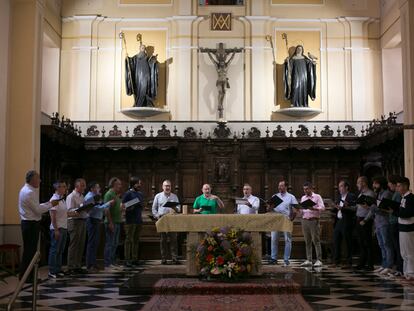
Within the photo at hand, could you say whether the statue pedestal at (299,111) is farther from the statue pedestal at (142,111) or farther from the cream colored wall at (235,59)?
the statue pedestal at (142,111)

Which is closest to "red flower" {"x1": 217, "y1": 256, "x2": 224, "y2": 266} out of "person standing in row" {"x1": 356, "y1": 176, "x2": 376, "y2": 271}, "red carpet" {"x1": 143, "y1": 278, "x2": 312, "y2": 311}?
"red carpet" {"x1": 143, "y1": 278, "x2": 312, "y2": 311}

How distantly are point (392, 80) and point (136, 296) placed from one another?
10425 mm

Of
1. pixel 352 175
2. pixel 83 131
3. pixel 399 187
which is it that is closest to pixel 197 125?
pixel 83 131

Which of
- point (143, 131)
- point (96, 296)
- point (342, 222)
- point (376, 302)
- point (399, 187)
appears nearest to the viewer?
point (376, 302)

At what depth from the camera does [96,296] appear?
7516 millimetres

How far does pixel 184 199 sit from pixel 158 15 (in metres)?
4.84

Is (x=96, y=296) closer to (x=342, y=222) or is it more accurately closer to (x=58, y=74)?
(x=342, y=222)

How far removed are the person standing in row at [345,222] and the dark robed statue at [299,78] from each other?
455 centimetres

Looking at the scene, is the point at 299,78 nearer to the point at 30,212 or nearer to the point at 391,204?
the point at 391,204

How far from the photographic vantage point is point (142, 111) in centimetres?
1547

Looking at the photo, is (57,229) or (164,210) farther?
(164,210)

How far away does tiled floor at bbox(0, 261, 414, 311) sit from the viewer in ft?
22.1

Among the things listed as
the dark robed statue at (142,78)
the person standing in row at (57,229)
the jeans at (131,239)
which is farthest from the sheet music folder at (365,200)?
the dark robed statue at (142,78)

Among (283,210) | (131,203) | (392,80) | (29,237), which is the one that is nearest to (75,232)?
(131,203)
